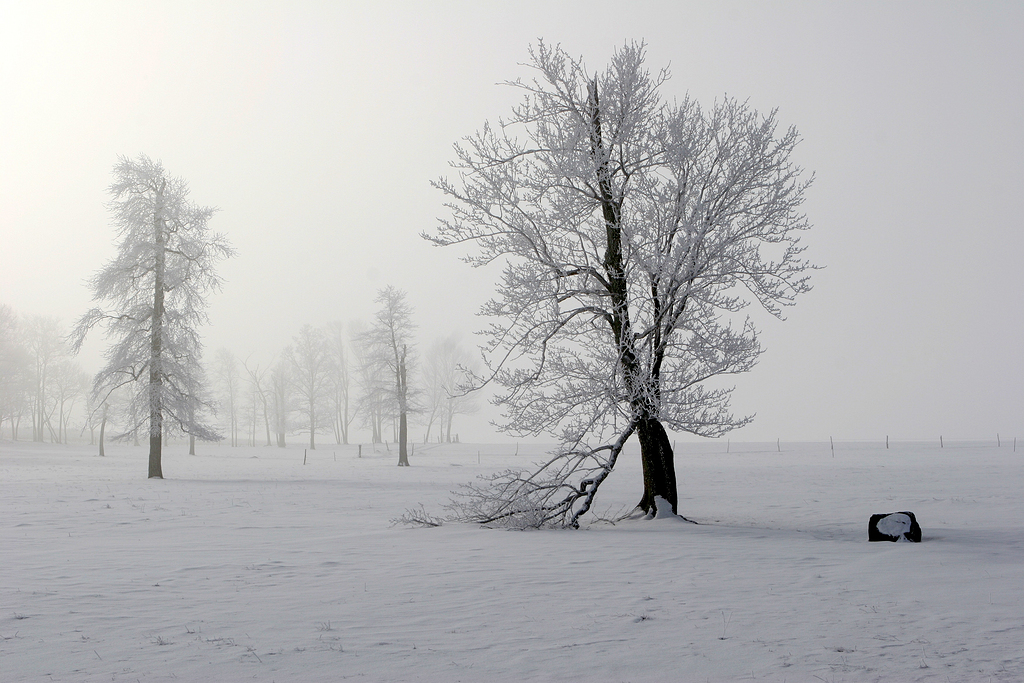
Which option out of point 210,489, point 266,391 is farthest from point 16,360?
point 210,489

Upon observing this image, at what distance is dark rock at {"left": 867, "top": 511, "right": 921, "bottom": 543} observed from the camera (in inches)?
431

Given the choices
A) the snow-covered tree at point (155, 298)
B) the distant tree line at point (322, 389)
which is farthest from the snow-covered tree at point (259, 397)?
the snow-covered tree at point (155, 298)

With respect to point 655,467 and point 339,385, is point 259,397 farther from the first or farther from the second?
point 655,467

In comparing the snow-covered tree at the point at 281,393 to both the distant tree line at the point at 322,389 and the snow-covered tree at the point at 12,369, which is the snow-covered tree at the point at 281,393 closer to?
the distant tree line at the point at 322,389

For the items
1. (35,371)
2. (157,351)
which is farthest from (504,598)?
(35,371)

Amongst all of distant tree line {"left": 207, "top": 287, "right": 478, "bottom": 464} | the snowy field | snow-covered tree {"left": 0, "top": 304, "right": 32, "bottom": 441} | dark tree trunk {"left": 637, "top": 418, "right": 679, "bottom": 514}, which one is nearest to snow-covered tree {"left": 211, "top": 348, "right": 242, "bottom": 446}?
distant tree line {"left": 207, "top": 287, "right": 478, "bottom": 464}

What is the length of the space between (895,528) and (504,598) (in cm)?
721

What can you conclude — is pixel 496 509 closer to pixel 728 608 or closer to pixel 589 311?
pixel 589 311

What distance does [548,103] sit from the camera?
14.3 m

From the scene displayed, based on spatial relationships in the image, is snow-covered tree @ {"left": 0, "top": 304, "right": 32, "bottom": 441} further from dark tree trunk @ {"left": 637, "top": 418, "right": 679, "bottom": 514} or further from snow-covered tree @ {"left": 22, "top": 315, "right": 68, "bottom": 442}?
dark tree trunk @ {"left": 637, "top": 418, "right": 679, "bottom": 514}

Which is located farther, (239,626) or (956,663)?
(239,626)

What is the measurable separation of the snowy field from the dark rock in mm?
373

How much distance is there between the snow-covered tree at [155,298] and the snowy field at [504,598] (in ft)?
38.9

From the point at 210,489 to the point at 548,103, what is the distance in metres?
16.3
